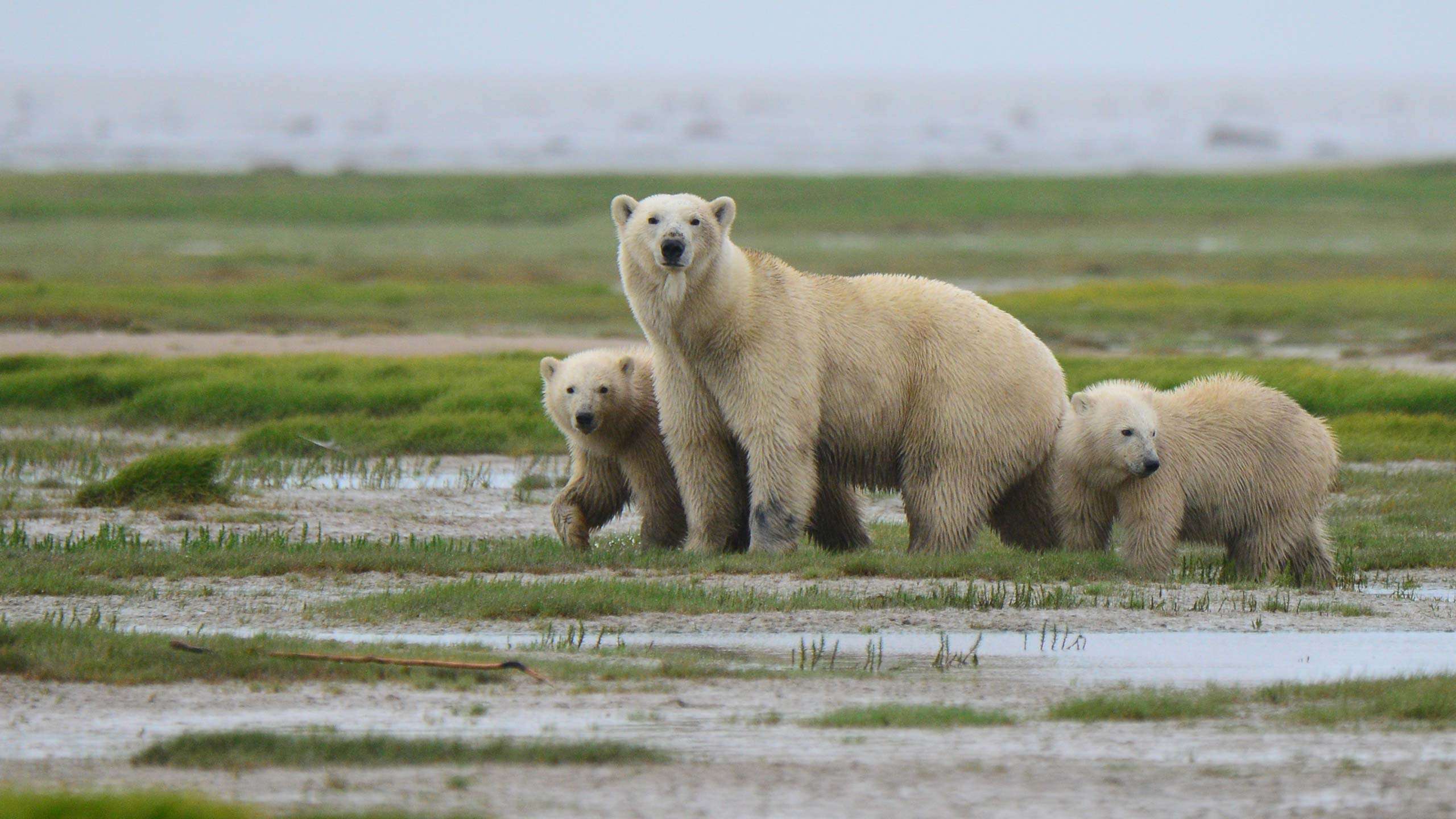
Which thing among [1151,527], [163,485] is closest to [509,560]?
[163,485]

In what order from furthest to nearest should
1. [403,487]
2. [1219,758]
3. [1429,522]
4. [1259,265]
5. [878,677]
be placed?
[1259,265] < [403,487] < [1429,522] < [878,677] < [1219,758]

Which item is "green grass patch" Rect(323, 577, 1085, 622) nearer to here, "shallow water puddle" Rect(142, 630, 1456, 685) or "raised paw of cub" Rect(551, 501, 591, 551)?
"shallow water puddle" Rect(142, 630, 1456, 685)

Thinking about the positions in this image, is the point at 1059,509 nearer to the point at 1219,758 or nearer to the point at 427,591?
the point at 427,591

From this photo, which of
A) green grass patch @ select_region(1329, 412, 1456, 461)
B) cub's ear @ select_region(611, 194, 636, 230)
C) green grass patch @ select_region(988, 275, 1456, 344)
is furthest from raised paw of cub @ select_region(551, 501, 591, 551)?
green grass patch @ select_region(988, 275, 1456, 344)

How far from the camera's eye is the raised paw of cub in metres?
9.92

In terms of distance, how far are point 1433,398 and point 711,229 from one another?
29.1 feet

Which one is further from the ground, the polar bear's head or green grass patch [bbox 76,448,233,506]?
the polar bear's head

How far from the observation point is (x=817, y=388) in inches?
375

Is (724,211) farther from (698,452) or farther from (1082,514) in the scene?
(1082,514)

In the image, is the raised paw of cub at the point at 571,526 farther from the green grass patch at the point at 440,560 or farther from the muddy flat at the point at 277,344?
the muddy flat at the point at 277,344

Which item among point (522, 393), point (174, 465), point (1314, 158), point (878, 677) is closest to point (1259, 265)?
point (522, 393)

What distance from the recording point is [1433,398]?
15.7 meters

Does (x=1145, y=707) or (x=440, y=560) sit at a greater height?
(x=1145, y=707)

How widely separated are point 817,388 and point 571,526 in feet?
5.03
